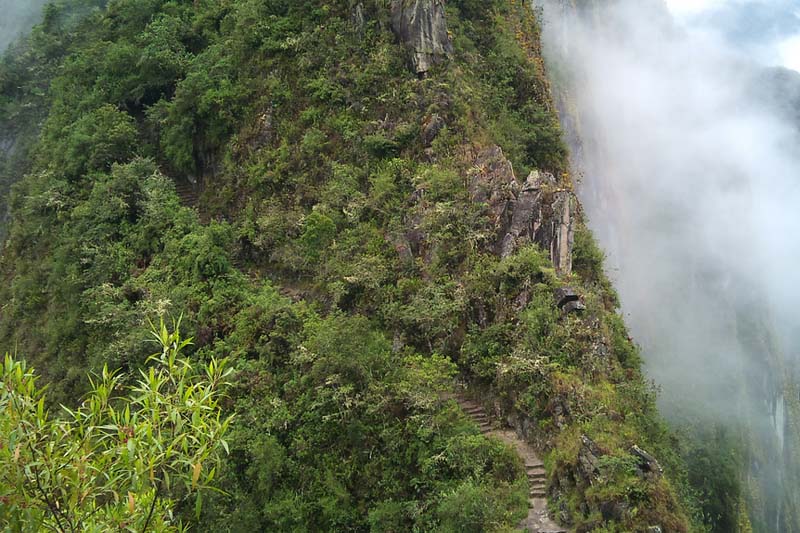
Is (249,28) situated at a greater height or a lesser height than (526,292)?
greater

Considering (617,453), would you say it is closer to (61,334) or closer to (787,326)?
(61,334)

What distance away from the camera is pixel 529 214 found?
1512 centimetres

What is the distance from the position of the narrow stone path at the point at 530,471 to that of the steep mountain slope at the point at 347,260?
9.3 inches

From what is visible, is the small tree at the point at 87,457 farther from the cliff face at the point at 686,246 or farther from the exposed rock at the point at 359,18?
the cliff face at the point at 686,246

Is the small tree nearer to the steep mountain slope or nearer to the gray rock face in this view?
the steep mountain slope

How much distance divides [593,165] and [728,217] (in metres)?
35.3

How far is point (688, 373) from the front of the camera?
152ft

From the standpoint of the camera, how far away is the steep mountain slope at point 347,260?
1191 cm

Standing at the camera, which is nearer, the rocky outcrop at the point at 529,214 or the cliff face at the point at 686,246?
the rocky outcrop at the point at 529,214

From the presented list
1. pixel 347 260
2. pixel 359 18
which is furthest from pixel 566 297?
pixel 359 18

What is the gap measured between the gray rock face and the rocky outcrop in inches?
207

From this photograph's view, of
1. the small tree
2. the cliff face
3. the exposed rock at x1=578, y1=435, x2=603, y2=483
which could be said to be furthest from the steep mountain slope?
the cliff face

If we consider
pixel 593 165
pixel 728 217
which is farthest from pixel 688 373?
pixel 728 217

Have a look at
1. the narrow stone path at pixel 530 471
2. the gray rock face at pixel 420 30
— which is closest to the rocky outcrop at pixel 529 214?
the narrow stone path at pixel 530 471
